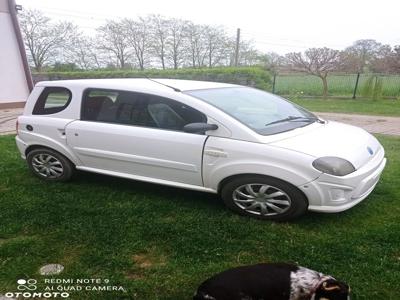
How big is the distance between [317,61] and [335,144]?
43.0ft

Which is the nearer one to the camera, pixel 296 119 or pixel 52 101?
pixel 296 119

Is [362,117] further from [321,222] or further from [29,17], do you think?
[29,17]

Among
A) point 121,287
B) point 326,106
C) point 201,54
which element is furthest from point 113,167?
point 201,54

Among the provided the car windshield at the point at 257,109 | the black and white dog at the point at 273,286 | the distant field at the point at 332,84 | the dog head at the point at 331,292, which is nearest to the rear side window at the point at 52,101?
the car windshield at the point at 257,109

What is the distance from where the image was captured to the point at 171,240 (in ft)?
11.2

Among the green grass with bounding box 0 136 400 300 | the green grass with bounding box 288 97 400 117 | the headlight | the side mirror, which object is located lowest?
the green grass with bounding box 288 97 400 117

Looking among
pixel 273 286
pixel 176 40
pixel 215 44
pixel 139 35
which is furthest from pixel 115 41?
pixel 273 286

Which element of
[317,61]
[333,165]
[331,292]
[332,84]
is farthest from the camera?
[332,84]

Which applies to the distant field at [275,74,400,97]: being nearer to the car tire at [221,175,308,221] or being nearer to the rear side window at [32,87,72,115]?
the car tire at [221,175,308,221]

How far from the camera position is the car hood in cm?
352

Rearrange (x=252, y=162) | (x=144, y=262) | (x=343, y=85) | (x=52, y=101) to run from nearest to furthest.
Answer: (x=144, y=262) < (x=252, y=162) < (x=52, y=101) < (x=343, y=85)

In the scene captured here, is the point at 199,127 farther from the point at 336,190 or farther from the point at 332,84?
the point at 332,84

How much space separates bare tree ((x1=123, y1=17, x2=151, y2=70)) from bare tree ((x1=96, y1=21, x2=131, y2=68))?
0.40 m

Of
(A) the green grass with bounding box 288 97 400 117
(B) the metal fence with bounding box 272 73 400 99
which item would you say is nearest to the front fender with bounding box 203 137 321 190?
(A) the green grass with bounding box 288 97 400 117
